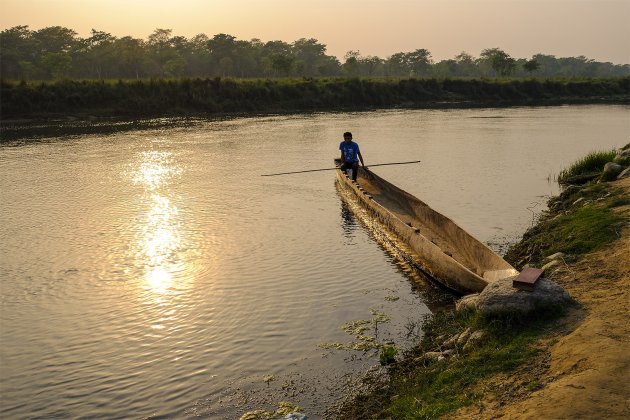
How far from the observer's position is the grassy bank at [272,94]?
4875 centimetres

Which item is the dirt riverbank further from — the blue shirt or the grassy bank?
the grassy bank

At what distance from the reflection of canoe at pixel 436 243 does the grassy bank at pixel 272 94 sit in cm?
3928

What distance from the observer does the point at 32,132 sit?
38625 mm

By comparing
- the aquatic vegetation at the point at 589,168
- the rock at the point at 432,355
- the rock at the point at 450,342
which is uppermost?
the aquatic vegetation at the point at 589,168

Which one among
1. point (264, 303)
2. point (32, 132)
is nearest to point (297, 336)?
point (264, 303)

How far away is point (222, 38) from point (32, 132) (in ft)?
276

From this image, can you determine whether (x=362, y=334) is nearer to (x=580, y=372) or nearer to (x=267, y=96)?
(x=580, y=372)

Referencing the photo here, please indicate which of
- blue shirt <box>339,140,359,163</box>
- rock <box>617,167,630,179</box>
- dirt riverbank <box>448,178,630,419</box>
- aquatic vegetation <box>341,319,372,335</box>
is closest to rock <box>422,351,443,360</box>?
dirt riverbank <box>448,178,630,419</box>

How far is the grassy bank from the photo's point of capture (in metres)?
48.8

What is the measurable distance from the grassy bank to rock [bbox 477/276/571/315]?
47.4 m

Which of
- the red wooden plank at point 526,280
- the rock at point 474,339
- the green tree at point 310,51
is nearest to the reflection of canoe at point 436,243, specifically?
the red wooden plank at point 526,280

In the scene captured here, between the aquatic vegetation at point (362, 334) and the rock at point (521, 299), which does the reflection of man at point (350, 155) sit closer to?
the aquatic vegetation at point (362, 334)

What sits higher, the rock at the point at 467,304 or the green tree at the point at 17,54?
the green tree at the point at 17,54

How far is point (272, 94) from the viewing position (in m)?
59.2
